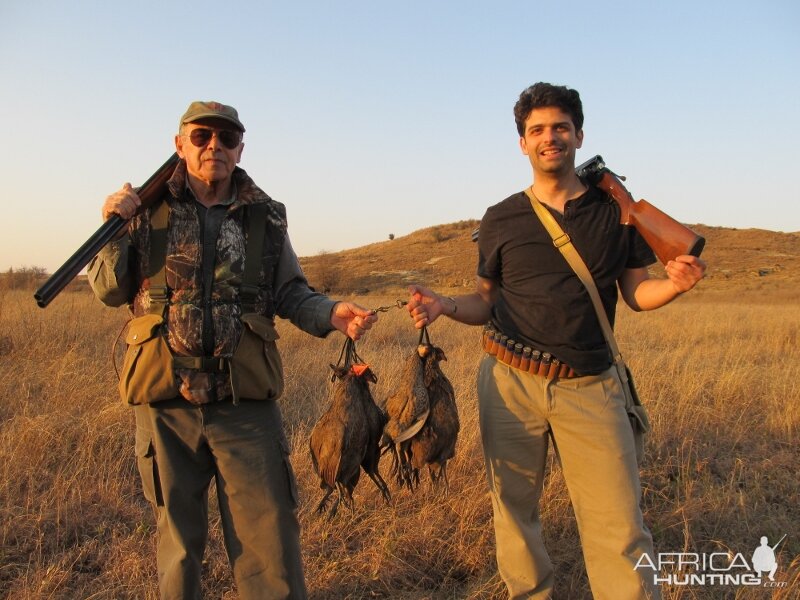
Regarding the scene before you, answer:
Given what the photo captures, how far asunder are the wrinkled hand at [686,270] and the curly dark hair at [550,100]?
0.87 m

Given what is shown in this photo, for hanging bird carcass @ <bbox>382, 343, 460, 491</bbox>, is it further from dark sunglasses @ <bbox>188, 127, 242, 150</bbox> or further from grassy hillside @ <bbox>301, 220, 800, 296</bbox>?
grassy hillside @ <bbox>301, 220, 800, 296</bbox>

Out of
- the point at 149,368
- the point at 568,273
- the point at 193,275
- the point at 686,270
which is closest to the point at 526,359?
the point at 568,273

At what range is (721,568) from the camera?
3.78 m

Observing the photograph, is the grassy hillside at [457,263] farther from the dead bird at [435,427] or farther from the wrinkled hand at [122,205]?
the wrinkled hand at [122,205]

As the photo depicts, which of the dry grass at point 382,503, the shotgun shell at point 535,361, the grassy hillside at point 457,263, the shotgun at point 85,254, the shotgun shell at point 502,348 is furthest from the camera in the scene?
the grassy hillside at point 457,263

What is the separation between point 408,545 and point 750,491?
2787 millimetres

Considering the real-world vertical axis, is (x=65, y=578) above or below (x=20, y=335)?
below

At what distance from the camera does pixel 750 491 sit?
461 cm

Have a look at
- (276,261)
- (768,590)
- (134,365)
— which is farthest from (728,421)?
(134,365)

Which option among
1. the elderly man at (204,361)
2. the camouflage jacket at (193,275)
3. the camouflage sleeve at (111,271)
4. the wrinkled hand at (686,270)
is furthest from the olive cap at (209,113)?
the wrinkled hand at (686,270)

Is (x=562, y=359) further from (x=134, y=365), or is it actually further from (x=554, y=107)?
(x=134, y=365)

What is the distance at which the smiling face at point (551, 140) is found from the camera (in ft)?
9.75

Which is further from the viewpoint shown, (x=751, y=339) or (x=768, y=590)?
(x=751, y=339)

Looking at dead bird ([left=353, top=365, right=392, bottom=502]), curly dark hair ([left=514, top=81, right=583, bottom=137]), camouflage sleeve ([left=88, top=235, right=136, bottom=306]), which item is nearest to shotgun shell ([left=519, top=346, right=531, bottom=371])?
dead bird ([left=353, top=365, right=392, bottom=502])
